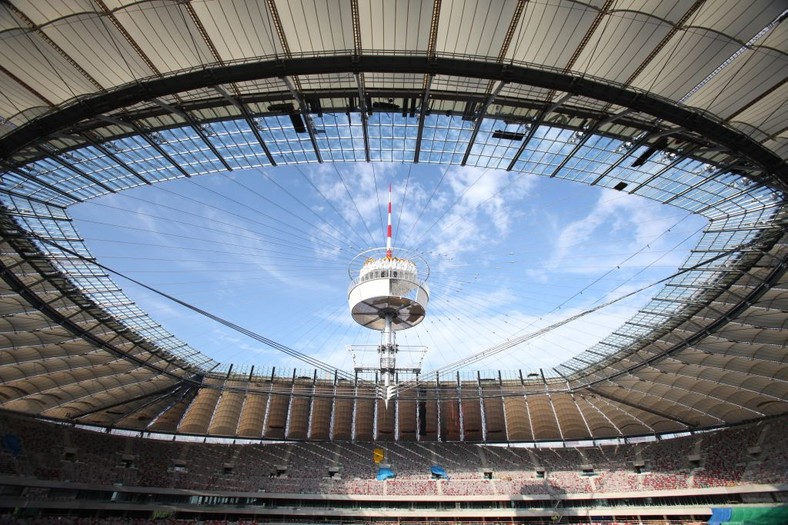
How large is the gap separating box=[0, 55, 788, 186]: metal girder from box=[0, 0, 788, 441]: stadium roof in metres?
0.09

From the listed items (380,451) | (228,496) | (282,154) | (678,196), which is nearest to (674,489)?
(380,451)

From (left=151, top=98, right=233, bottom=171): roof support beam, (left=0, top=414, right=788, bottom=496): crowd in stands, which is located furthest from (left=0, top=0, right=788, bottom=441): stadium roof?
(left=0, top=414, right=788, bottom=496): crowd in stands

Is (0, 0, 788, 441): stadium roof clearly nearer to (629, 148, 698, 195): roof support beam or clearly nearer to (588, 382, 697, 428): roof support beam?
(629, 148, 698, 195): roof support beam

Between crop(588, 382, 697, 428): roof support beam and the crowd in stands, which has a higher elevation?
crop(588, 382, 697, 428): roof support beam

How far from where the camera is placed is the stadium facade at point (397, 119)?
19.9 meters

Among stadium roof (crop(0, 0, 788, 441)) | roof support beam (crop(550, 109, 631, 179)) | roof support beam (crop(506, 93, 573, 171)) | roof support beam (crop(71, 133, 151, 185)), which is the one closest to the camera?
stadium roof (crop(0, 0, 788, 441))

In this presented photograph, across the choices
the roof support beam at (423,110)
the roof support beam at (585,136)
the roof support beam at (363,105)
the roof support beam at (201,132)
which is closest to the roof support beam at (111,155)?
the roof support beam at (201,132)

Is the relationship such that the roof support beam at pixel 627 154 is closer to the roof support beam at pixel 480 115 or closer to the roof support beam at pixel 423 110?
the roof support beam at pixel 480 115

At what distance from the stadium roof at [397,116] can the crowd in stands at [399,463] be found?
10.1m

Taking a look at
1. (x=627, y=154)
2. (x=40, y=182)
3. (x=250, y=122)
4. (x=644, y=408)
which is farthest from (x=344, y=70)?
(x=644, y=408)

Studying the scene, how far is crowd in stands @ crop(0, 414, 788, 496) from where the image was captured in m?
54.5

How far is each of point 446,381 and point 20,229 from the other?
177 ft

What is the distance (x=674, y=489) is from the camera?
Answer: 2245 inches

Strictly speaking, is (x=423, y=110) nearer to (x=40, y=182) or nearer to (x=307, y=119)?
(x=307, y=119)
